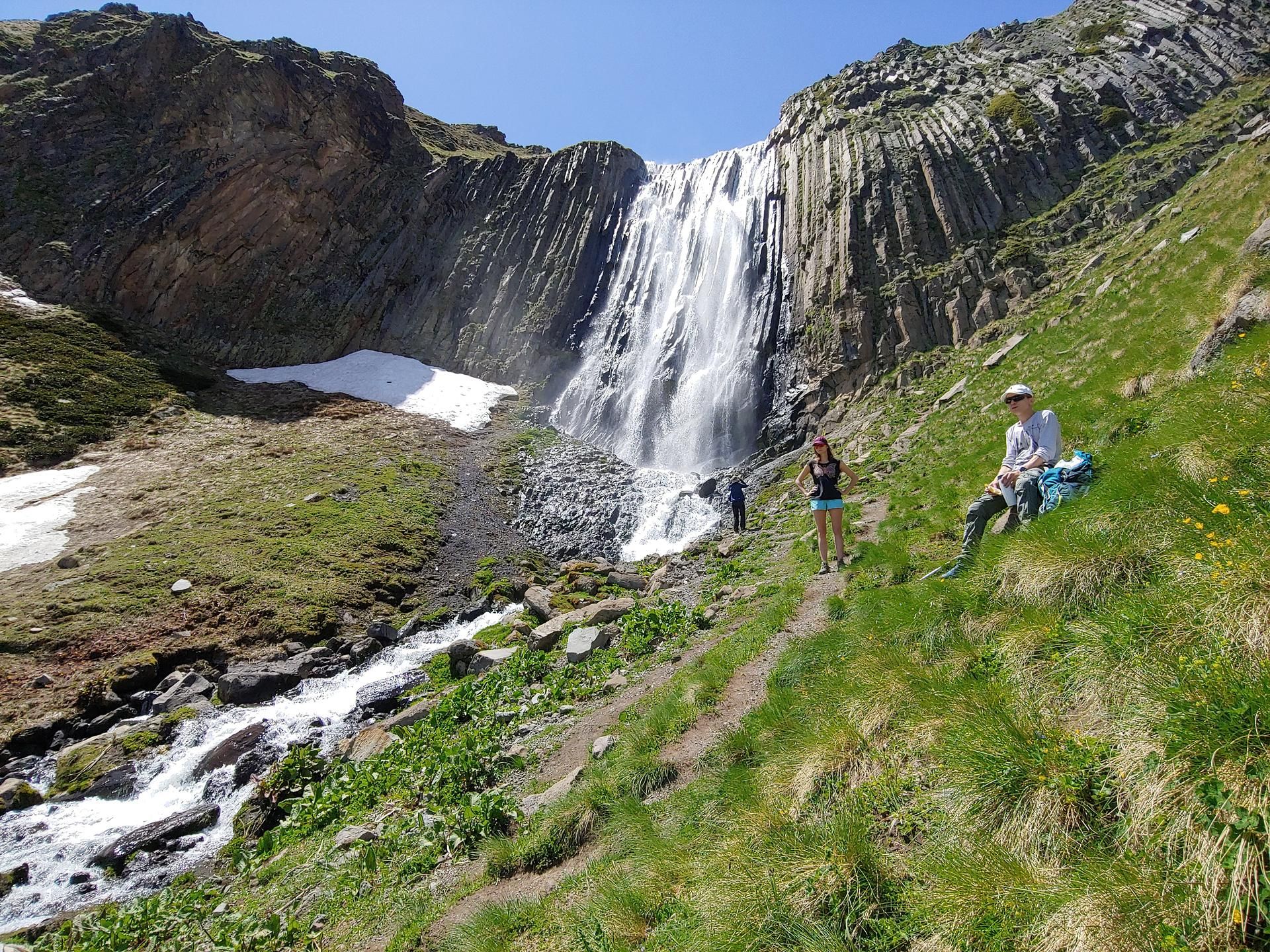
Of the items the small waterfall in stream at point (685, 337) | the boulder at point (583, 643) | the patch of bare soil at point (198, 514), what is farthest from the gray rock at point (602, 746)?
the small waterfall in stream at point (685, 337)

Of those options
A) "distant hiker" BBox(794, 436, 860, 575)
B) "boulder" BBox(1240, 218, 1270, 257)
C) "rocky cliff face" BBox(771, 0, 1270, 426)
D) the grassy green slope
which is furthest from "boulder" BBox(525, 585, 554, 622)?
"rocky cliff face" BBox(771, 0, 1270, 426)

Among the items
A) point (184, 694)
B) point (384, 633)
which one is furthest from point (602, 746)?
point (184, 694)

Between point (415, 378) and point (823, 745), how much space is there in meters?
44.4

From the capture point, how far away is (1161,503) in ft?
16.0

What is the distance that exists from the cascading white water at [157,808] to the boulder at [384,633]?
5.70 ft

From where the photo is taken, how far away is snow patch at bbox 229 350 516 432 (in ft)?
132

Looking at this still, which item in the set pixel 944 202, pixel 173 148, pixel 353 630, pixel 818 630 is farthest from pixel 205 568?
pixel 173 148

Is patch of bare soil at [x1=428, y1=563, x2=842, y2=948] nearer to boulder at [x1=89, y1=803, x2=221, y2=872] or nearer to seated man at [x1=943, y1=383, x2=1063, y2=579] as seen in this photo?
seated man at [x1=943, y1=383, x2=1063, y2=579]

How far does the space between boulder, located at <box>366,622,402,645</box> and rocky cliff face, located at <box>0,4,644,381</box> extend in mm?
28351

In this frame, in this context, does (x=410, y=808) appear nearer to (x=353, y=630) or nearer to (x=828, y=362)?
(x=353, y=630)

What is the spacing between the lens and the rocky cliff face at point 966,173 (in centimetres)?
3091

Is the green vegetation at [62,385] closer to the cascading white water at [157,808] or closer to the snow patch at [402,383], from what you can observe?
the snow patch at [402,383]

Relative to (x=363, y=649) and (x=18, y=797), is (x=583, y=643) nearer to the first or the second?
(x=363, y=649)

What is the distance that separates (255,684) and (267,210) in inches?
1928
